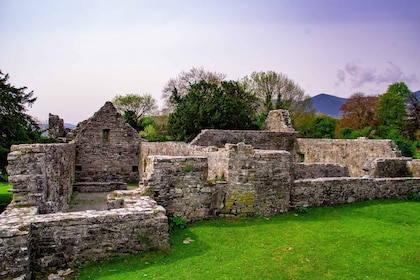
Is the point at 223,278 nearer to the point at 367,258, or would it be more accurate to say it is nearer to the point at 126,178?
the point at 367,258

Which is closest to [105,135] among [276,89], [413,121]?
[276,89]

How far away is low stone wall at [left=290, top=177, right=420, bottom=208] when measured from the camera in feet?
36.8

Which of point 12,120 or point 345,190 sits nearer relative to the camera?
point 345,190

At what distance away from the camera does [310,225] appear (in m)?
9.53

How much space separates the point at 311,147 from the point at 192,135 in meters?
9.12

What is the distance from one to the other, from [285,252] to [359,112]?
1760 inches

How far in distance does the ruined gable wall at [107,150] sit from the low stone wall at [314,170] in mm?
10477

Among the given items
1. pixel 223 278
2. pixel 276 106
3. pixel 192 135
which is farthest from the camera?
pixel 276 106

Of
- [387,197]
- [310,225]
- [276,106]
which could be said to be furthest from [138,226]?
[276,106]

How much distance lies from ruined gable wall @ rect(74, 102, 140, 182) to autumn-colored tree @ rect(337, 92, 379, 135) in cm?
3427

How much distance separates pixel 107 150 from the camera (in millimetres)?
20922

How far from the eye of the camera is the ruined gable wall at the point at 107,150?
20484 mm

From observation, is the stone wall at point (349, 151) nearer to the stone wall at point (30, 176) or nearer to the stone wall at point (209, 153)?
the stone wall at point (209, 153)

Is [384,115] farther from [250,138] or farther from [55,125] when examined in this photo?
[55,125]
